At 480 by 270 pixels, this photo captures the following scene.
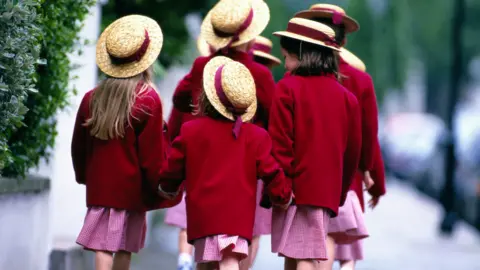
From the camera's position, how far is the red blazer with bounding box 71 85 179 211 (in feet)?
23.6

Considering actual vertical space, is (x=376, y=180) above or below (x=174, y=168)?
below

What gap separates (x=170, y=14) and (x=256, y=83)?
239 inches

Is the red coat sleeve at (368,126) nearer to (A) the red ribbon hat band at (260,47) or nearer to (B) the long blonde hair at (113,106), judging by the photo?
(A) the red ribbon hat band at (260,47)

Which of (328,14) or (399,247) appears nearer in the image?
(328,14)

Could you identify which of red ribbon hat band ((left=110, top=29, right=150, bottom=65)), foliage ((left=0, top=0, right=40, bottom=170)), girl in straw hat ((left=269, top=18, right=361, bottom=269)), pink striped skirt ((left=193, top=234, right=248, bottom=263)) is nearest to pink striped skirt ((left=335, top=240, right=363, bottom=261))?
girl in straw hat ((left=269, top=18, right=361, bottom=269))

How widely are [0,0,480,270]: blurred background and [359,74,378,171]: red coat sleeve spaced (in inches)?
77.7

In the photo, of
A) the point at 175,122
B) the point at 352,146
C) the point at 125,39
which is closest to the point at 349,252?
the point at 352,146

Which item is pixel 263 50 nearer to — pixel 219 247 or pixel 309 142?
pixel 309 142

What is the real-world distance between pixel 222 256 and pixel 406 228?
15.4 meters

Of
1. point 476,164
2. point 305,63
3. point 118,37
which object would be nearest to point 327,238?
point 305,63

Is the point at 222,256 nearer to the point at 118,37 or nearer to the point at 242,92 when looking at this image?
the point at 242,92

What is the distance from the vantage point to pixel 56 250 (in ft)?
31.2

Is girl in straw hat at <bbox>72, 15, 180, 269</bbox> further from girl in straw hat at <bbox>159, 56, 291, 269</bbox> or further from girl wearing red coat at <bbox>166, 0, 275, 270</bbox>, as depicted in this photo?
girl wearing red coat at <bbox>166, 0, 275, 270</bbox>

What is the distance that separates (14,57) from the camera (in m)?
6.43
